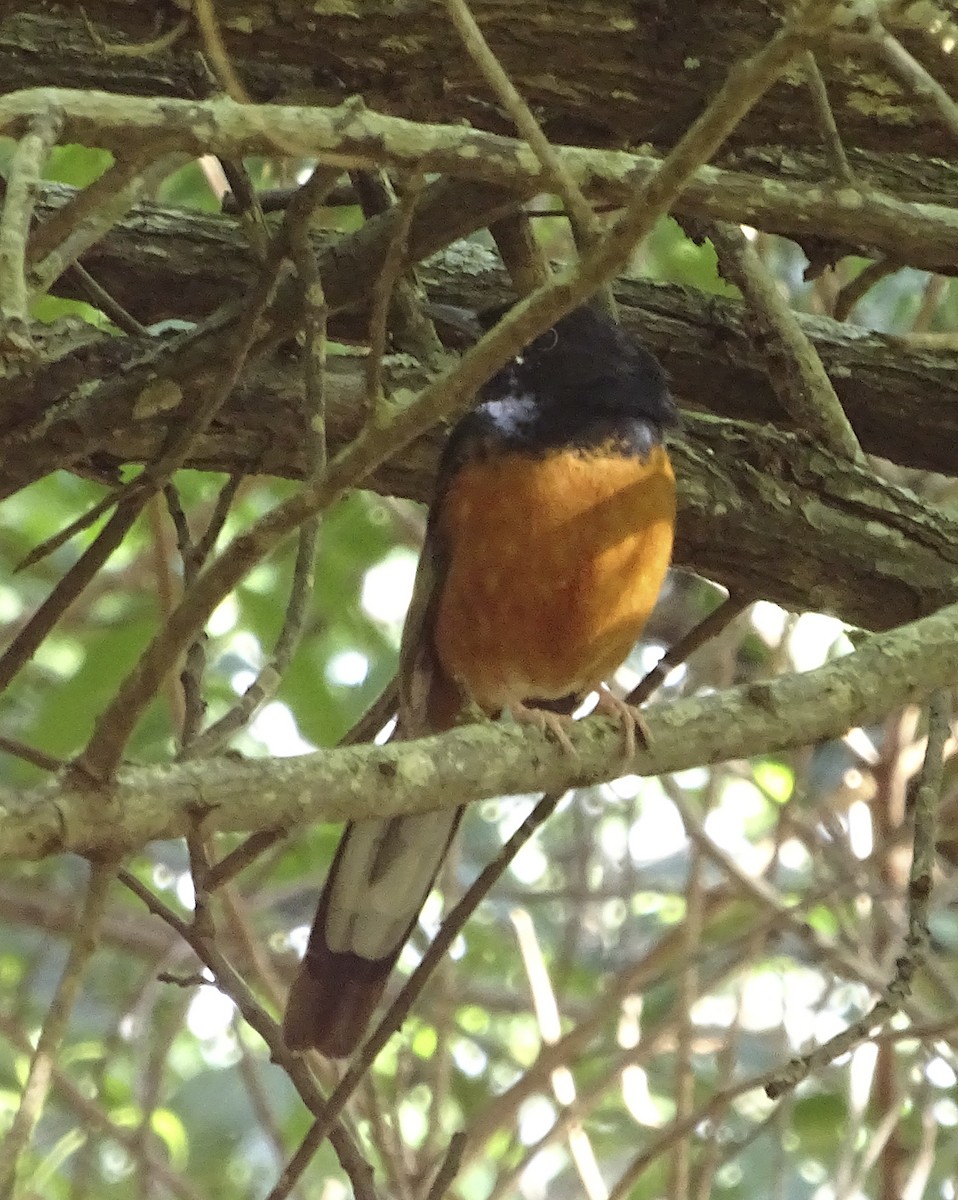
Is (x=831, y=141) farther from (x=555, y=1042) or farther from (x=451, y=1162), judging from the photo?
(x=555, y=1042)

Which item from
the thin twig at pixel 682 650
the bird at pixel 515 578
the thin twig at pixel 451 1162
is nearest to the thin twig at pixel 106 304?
the bird at pixel 515 578

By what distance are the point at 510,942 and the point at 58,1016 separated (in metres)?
3.79

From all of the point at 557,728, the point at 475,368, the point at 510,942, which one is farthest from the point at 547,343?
the point at 510,942

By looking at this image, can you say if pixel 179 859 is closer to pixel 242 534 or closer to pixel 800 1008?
pixel 800 1008

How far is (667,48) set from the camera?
2697 millimetres

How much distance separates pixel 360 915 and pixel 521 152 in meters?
1.84

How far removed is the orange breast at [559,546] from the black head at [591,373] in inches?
5.1

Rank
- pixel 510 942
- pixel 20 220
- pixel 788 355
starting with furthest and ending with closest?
pixel 510 942 < pixel 788 355 < pixel 20 220

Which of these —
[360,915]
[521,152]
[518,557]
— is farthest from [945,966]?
[521,152]

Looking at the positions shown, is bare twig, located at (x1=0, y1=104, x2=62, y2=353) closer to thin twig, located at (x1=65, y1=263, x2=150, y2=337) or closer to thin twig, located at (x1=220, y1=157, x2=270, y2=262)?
thin twig, located at (x1=220, y1=157, x2=270, y2=262)

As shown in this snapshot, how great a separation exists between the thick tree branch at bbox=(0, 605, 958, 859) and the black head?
84cm

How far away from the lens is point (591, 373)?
2.95m

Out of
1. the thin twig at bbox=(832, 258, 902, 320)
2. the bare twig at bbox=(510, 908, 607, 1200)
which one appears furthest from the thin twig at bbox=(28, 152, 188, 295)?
the bare twig at bbox=(510, 908, 607, 1200)

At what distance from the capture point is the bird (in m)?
2.78
